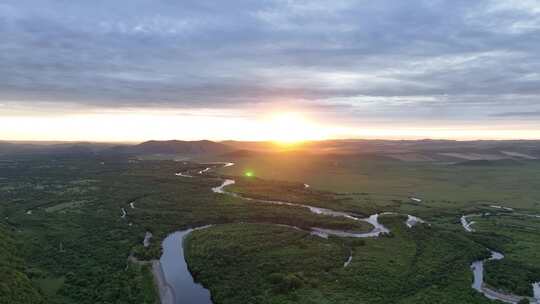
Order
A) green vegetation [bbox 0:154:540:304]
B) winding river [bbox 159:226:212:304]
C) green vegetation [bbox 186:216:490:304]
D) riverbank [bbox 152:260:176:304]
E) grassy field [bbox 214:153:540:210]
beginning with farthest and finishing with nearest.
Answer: grassy field [bbox 214:153:540:210] < green vegetation [bbox 0:154:540:304] < winding river [bbox 159:226:212:304] < riverbank [bbox 152:260:176:304] < green vegetation [bbox 186:216:490:304]

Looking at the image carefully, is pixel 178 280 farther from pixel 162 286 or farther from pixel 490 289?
pixel 490 289

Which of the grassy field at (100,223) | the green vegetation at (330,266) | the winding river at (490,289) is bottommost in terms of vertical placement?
the winding river at (490,289)

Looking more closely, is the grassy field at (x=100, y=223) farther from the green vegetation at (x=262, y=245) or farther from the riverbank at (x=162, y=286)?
the riverbank at (x=162, y=286)

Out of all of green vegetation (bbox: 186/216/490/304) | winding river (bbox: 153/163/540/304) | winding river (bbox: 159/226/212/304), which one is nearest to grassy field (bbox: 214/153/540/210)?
winding river (bbox: 153/163/540/304)

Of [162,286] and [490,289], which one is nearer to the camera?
[490,289]

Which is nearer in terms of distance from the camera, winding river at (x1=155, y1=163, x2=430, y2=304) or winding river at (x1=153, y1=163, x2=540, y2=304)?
winding river at (x1=153, y1=163, x2=540, y2=304)

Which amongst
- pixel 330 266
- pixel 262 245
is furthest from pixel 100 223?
pixel 330 266

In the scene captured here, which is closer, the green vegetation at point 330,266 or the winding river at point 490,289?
the winding river at point 490,289

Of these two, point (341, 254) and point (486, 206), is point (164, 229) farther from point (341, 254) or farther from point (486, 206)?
point (486, 206)

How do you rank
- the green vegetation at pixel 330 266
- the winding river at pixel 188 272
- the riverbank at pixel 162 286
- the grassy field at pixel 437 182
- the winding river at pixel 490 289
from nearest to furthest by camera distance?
the winding river at pixel 490 289 < the green vegetation at pixel 330 266 < the riverbank at pixel 162 286 < the winding river at pixel 188 272 < the grassy field at pixel 437 182

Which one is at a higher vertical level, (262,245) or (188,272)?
(262,245)

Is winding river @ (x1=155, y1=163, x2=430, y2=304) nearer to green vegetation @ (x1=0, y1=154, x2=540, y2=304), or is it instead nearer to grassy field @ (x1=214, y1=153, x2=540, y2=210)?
green vegetation @ (x1=0, y1=154, x2=540, y2=304)

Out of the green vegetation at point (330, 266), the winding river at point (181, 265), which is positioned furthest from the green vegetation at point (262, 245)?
the winding river at point (181, 265)

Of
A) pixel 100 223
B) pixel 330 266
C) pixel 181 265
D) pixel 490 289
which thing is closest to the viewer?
pixel 490 289
